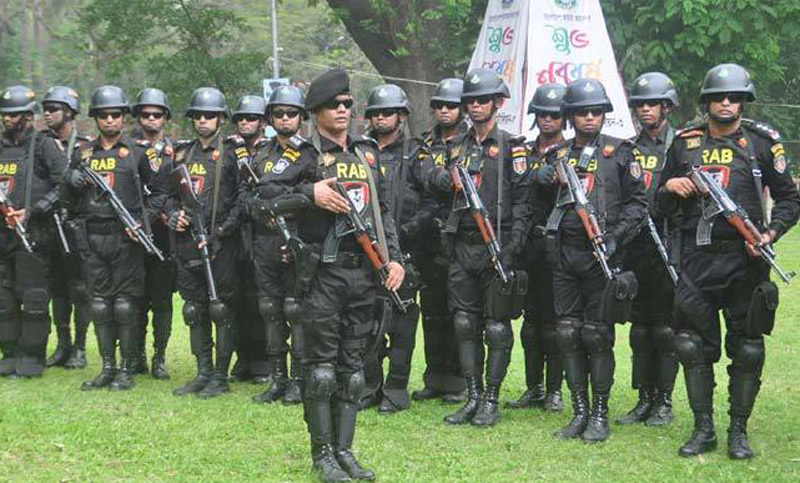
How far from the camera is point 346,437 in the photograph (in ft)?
21.6

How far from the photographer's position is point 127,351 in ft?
31.5

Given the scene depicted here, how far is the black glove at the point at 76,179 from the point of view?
9.37 meters

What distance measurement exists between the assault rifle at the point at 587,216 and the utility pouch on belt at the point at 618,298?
0.19 feet

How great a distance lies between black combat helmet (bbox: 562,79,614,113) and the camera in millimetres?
7613

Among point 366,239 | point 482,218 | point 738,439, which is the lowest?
point 738,439

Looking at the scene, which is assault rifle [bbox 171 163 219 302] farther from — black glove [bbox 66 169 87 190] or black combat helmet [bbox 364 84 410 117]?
black combat helmet [bbox 364 84 410 117]

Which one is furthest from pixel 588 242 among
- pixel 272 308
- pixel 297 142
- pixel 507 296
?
pixel 272 308

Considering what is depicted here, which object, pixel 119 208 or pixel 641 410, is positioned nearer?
pixel 641 410

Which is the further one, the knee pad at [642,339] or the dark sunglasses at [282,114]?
the dark sunglasses at [282,114]

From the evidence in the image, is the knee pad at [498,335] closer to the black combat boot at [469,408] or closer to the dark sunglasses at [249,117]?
the black combat boot at [469,408]

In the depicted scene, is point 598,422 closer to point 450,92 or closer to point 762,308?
point 762,308

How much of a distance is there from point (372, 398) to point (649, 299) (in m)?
2.30

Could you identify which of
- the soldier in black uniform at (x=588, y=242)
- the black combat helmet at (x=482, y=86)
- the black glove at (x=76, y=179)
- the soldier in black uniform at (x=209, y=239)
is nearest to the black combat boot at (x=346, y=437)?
the soldier in black uniform at (x=588, y=242)

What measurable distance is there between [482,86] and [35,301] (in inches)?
179
